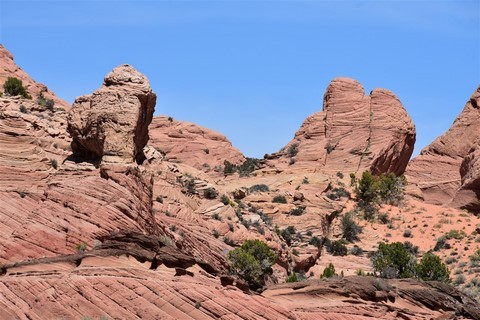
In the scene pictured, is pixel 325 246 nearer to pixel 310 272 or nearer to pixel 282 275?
pixel 310 272

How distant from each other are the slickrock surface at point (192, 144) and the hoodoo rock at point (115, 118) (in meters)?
52.1

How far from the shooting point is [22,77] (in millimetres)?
69375

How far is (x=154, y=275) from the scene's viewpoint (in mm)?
24984

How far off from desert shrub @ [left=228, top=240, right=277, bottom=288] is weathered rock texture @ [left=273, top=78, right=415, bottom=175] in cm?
4004

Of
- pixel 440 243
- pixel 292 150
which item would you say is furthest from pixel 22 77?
pixel 440 243

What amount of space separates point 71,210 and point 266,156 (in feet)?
190

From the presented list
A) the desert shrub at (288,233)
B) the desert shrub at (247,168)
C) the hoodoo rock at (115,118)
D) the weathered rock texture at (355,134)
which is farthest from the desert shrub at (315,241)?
the desert shrub at (247,168)

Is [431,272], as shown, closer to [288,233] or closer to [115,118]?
[288,233]

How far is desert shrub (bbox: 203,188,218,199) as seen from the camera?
147ft

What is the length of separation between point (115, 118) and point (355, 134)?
155ft

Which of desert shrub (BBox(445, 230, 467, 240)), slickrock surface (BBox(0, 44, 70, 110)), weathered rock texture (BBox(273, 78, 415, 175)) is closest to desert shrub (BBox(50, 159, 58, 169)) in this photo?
slickrock surface (BBox(0, 44, 70, 110))

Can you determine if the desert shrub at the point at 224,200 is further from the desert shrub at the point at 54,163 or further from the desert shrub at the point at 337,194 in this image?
the desert shrub at the point at 337,194

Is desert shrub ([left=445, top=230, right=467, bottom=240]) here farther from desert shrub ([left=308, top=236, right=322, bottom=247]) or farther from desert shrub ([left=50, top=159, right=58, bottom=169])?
desert shrub ([left=50, top=159, right=58, bottom=169])

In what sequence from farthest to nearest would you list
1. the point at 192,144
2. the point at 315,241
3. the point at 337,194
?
the point at 192,144 < the point at 337,194 < the point at 315,241
